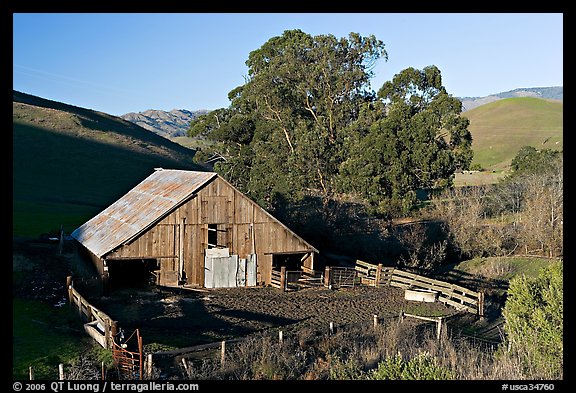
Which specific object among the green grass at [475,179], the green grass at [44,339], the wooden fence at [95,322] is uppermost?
the green grass at [475,179]

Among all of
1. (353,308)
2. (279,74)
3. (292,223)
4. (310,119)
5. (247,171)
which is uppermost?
(279,74)

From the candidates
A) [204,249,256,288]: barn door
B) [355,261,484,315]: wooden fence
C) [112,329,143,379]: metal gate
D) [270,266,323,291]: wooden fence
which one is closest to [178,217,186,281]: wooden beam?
[204,249,256,288]: barn door

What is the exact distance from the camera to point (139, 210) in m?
27.0

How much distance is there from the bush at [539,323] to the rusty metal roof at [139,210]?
14.8 meters

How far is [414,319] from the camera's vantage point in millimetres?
20766

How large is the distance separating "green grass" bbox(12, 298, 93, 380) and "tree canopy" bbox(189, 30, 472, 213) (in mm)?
19234

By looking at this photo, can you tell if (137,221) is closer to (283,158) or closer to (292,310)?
(292,310)

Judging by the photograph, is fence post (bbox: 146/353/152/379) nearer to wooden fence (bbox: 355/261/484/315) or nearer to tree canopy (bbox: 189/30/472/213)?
wooden fence (bbox: 355/261/484/315)

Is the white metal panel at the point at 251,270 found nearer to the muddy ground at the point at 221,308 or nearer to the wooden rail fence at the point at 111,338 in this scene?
the muddy ground at the point at 221,308

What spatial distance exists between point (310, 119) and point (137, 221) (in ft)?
69.9

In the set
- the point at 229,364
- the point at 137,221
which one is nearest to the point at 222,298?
the point at 137,221

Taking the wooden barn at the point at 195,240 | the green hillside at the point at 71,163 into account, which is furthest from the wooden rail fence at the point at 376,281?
the green hillside at the point at 71,163

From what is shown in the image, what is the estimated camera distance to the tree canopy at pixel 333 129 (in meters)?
35.1

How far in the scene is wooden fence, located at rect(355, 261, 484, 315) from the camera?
76.8ft
